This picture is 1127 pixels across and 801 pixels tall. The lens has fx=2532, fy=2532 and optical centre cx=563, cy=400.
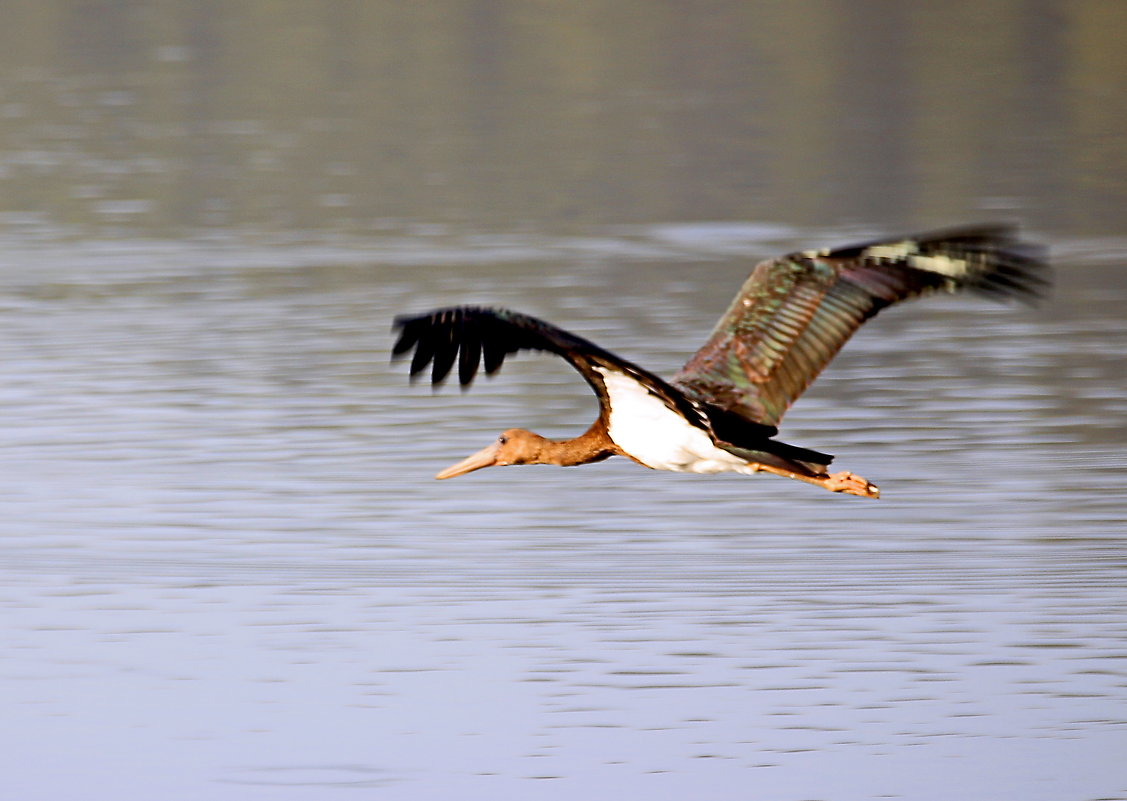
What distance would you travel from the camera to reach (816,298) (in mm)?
7715

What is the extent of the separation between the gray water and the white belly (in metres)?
1.09

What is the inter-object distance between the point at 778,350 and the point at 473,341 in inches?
49.7

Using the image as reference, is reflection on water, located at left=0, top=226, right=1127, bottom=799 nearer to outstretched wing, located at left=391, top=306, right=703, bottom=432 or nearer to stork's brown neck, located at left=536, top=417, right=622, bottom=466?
stork's brown neck, located at left=536, top=417, right=622, bottom=466

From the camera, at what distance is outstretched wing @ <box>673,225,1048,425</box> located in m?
7.63

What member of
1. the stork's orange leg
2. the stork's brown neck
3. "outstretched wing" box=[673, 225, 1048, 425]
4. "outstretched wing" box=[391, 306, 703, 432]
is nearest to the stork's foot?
the stork's orange leg

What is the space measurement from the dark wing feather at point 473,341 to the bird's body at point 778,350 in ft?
1.62

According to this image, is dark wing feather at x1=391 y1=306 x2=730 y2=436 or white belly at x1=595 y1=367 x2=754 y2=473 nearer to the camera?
dark wing feather at x1=391 y1=306 x2=730 y2=436

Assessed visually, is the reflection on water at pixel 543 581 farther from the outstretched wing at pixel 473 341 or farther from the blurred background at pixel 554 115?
the blurred background at pixel 554 115

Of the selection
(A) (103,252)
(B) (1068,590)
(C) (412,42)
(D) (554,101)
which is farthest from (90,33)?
(B) (1068,590)

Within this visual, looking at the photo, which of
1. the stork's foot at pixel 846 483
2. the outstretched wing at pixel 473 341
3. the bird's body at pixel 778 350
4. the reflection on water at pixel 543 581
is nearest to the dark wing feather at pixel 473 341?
the outstretched wing at pixel 473 341

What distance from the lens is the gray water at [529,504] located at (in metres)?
8.52

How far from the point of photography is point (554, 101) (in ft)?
90.4

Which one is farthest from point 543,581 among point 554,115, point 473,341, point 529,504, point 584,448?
point 554,115

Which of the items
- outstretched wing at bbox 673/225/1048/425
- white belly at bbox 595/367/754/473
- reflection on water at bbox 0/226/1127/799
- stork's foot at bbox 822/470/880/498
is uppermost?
outstretched wing at bbox 673/225/1048/425
